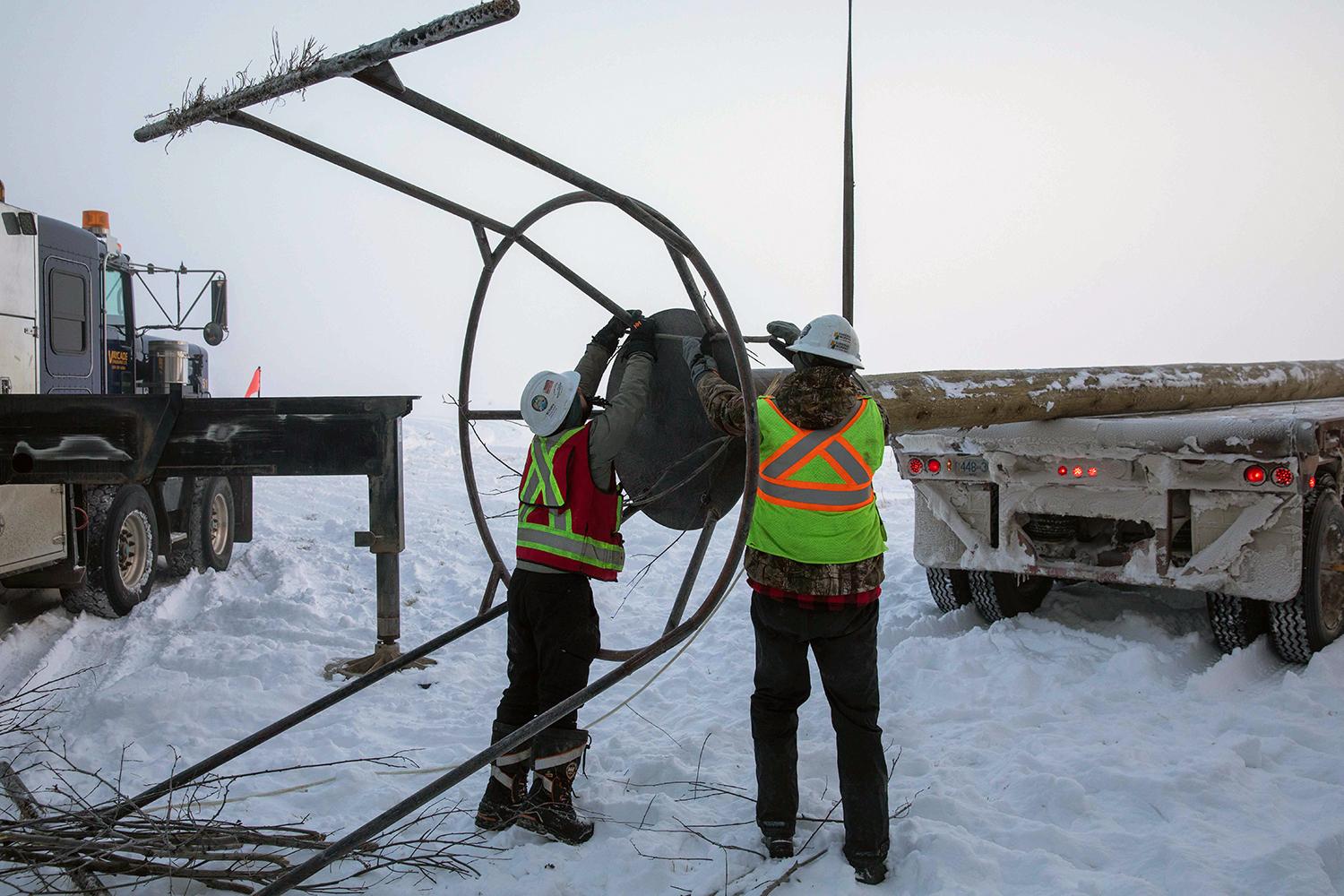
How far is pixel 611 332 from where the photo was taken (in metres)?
4.11

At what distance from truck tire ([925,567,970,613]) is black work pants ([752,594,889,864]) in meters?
2.98

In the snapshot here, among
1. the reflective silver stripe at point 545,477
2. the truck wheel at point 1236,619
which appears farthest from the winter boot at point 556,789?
the truck wheel at point 1236,619

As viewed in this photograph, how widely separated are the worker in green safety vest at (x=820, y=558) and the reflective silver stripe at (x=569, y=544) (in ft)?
2.06

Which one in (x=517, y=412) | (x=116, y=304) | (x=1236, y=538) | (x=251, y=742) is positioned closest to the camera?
(x=251, y=742)

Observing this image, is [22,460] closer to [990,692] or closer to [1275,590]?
[990,692]

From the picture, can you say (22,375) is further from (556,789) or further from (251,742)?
(556,789)

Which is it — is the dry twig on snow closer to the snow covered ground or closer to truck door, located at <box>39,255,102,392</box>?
the snow covered ground

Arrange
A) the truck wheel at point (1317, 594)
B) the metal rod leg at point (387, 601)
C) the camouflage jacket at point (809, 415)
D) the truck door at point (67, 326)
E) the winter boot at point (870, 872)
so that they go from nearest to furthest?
1. the winter boot at point (870, 872)
2. the camouflage jacket at point (809, 415)
3. the truck wheel at point (1317, 594)
4. the metal rod leg at point (387, 601)
5. the truck door at point (67, 326)

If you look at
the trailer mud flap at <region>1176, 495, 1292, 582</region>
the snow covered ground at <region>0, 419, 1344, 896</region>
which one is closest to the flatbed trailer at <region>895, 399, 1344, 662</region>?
the trailer mud flap at <region>1176, 495, 1292, 582</region>

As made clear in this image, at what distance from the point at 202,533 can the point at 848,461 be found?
22.9 ft

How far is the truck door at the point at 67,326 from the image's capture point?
7.20m

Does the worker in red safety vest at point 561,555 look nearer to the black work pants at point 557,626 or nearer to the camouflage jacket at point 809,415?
the black work pants at point 557,626

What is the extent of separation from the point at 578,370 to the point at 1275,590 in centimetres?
368

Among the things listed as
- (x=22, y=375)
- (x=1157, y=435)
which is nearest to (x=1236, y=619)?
(x=1157, y=435)
